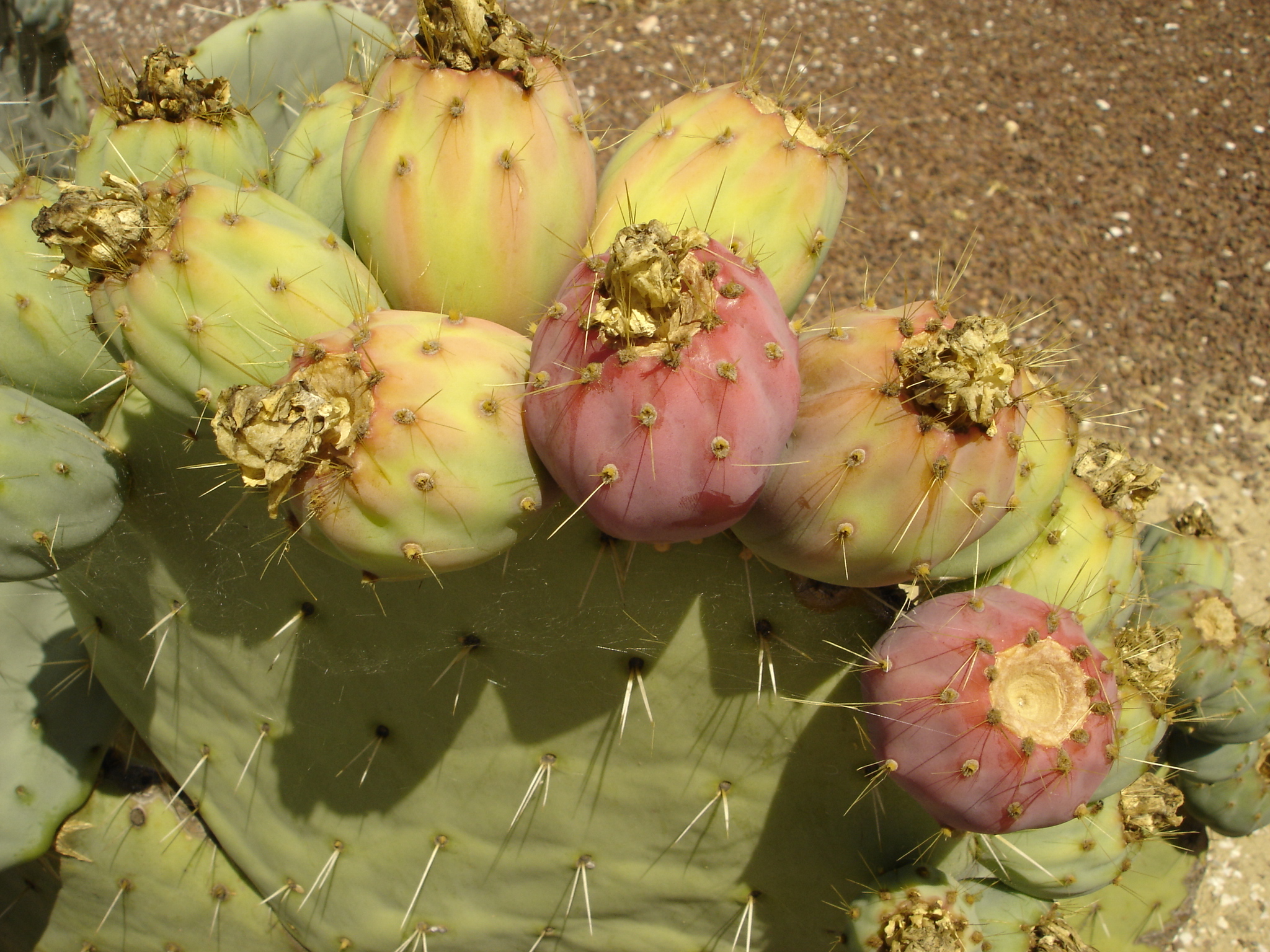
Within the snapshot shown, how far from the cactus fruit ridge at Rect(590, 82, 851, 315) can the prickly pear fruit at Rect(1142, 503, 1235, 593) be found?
1.38 metres

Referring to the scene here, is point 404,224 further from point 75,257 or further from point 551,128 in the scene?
point 75,257

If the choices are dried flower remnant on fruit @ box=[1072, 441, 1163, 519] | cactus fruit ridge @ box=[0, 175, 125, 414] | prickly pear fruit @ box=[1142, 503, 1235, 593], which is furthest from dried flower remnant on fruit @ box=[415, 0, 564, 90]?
prickly pear fruit @ box=[1142, 503, 1235, 593]

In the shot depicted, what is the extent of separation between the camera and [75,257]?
107 cm

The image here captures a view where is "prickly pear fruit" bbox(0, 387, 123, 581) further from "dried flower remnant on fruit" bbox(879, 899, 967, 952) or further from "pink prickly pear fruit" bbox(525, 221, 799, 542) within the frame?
"dried flower remnant on fruit" bbox(879, 899, 967, 952)

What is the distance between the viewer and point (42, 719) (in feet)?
6.10

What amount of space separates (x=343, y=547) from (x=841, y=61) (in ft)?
14.6

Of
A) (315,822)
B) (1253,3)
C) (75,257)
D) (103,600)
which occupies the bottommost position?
(315,822)

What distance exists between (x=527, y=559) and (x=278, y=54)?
1.52 metres

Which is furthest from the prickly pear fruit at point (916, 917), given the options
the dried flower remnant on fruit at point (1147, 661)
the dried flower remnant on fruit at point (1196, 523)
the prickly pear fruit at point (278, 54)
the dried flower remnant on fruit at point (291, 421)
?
the prickly pear fruit at point (278, 54)

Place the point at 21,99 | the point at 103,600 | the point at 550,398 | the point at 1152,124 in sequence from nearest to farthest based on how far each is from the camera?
the point at 550,398 → the point at 103,600 → the point at 21,99 → the point at 1152,124

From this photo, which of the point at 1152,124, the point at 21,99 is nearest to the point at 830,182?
the point at 21,99

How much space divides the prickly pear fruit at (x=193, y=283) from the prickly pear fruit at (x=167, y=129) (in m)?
0.38

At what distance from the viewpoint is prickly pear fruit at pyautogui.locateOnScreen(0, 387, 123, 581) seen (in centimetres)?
127

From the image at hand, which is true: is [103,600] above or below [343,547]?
below
